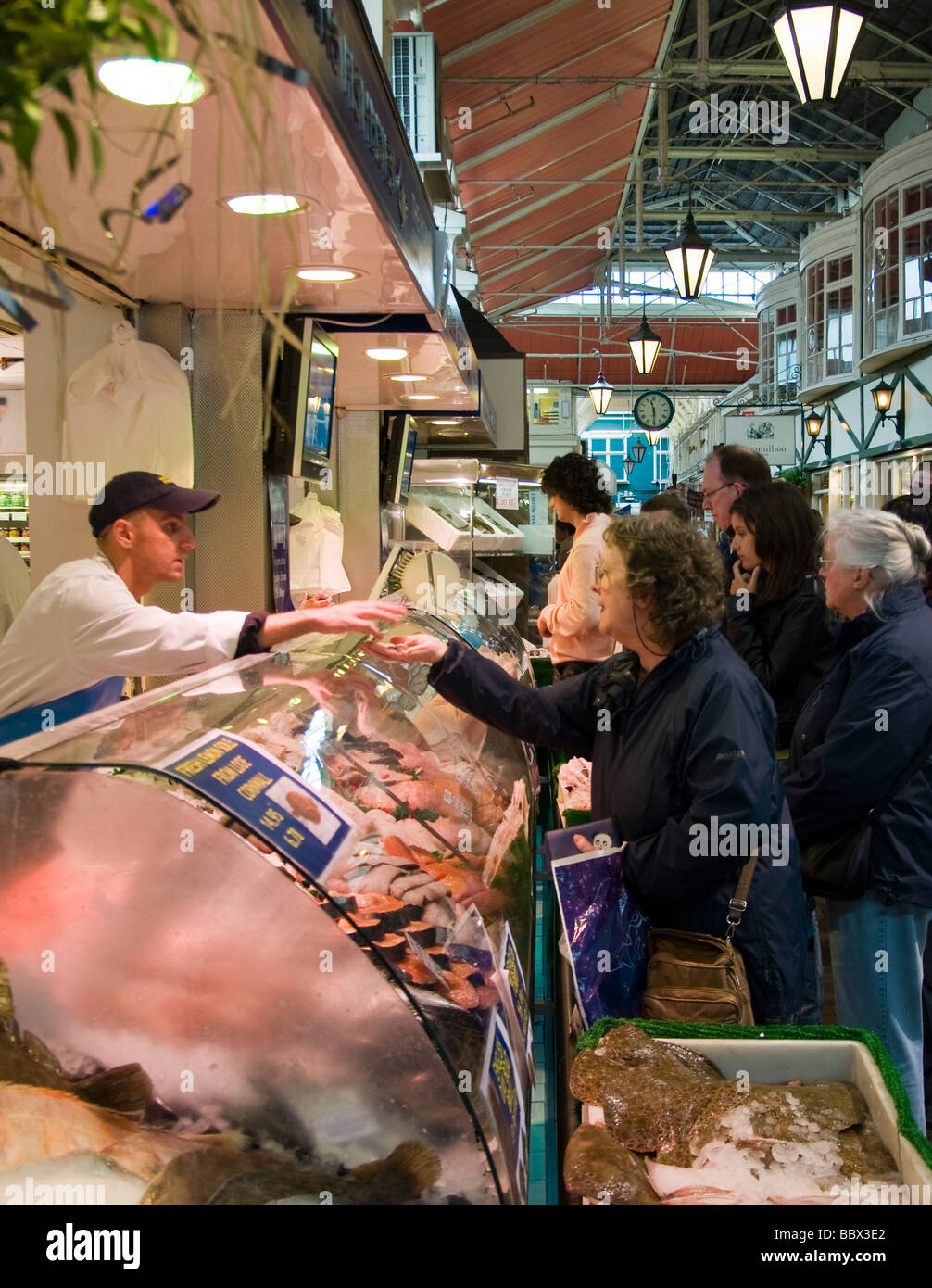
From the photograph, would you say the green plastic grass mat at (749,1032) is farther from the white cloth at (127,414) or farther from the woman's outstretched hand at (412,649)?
the white cloth at (127,414)

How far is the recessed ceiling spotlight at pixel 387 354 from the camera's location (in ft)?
15.5

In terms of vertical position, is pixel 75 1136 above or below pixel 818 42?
below

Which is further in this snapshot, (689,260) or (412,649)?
(689,260)

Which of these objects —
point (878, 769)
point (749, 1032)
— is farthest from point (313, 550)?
point (749, 1032)

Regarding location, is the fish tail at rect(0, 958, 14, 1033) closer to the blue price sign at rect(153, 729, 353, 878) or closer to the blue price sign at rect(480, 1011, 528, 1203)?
the blue price sign at rect(153, 729, 353, 878)

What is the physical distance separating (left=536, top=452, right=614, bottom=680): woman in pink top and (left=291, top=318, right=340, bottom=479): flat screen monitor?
1.29 metres

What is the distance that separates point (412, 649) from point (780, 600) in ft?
5.83

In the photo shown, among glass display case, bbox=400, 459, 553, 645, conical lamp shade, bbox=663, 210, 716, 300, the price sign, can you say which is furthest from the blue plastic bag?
conical lamp shade, bbox=663, 210, 716, 300

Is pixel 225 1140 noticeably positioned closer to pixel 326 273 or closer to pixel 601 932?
pixel 601 932

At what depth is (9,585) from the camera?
4340 mm

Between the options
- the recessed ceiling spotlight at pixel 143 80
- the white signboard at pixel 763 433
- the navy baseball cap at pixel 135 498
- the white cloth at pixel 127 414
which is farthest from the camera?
the white signboard at pixel 763 433

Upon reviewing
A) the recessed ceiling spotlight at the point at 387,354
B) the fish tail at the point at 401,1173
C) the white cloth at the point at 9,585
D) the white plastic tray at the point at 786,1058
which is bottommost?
the white plastic tray at the point at 786,1058

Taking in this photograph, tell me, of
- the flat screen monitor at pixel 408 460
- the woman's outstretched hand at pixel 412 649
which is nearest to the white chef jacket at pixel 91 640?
the woman's outstretched hand at pixel 412 649

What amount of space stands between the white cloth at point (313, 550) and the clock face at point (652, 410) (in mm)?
15056
